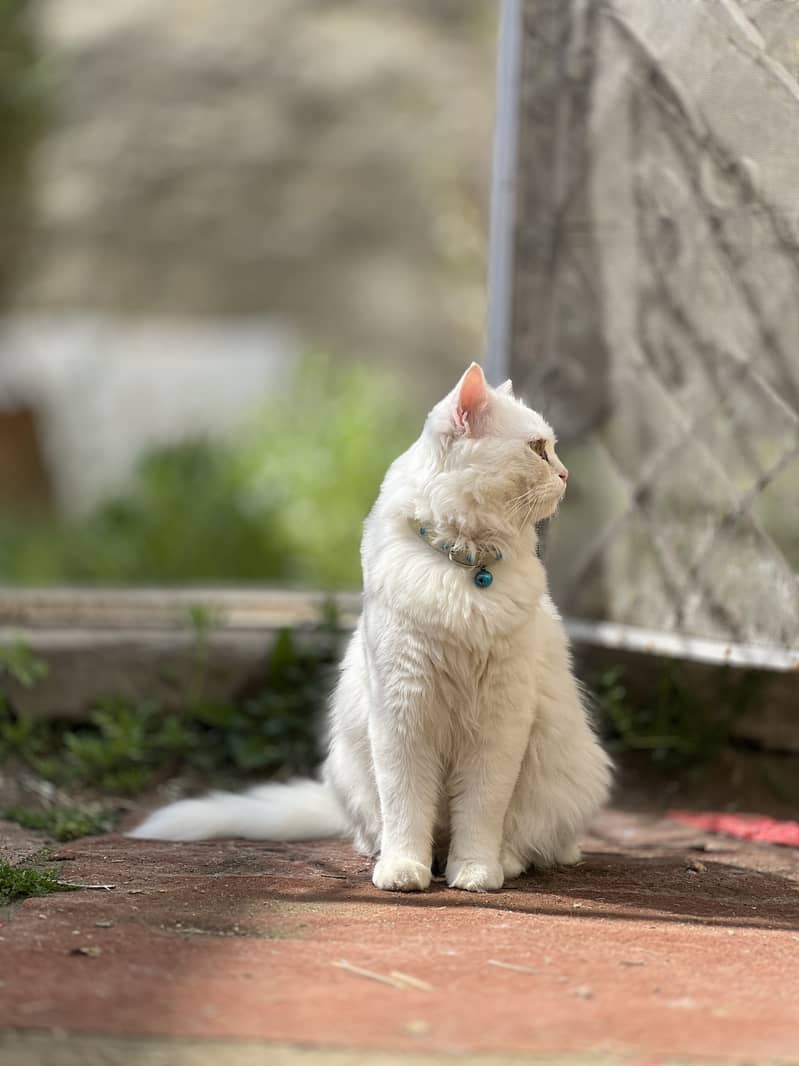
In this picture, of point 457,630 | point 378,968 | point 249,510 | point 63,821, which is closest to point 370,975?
point 378,968

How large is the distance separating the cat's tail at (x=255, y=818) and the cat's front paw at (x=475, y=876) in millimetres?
507

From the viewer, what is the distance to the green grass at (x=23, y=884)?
241 cm

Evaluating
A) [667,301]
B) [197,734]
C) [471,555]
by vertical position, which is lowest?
[197,734]

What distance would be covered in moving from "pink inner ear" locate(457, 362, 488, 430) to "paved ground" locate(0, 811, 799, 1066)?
100 cm

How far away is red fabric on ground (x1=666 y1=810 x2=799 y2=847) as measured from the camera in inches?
136

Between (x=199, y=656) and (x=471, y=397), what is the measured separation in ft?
6.54

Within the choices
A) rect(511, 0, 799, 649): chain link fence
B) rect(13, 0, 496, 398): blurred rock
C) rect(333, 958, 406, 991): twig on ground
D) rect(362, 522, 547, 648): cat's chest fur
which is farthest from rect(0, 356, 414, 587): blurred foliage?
rect(333, 958, 406, 991): twig on ground

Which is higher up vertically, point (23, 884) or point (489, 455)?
point (489, 455)

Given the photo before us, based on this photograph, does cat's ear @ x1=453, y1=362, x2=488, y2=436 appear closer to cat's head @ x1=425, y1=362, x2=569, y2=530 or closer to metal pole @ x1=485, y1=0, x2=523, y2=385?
cat's head @ x1=425, y1=362, x2=569, y2=530

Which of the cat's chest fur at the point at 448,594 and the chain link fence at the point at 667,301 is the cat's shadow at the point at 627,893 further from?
the chain link fence at the point at 667,301

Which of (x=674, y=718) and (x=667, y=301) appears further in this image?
(x=674, y=718)

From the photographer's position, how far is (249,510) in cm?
762

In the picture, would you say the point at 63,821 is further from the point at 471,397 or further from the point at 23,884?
the point at 471,397

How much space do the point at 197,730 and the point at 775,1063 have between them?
111 inches
